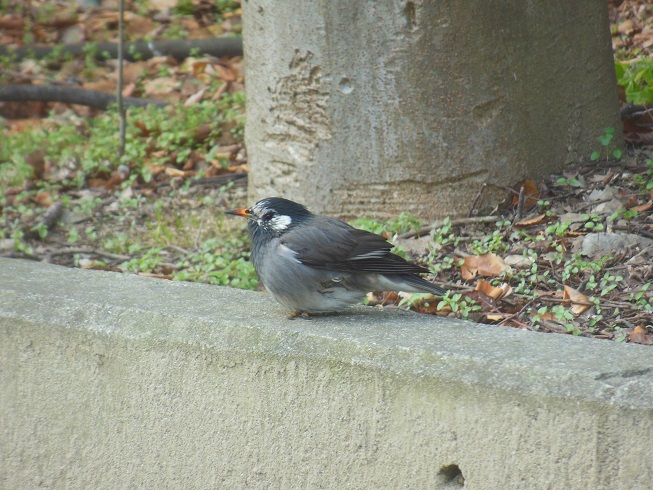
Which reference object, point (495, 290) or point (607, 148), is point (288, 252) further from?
point (607, 148)

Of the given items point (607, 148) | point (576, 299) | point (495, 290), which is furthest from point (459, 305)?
point (607, 148)

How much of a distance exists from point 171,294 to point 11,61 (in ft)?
20.0

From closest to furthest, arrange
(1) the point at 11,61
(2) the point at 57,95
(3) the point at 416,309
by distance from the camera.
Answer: (3) the point at 416,309, (2) the point at 57,95, (1) the point at 11,61

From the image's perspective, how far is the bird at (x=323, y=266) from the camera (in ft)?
10.8

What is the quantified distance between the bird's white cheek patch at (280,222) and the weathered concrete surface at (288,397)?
12.8 inches

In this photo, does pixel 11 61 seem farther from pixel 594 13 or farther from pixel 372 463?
pixel 372 463

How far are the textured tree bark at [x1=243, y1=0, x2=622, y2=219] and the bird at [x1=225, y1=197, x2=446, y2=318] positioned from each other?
47.7 inches

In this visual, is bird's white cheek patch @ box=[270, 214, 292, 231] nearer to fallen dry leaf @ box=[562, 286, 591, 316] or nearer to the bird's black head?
the bird's black head

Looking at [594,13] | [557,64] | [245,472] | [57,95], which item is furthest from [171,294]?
[57,95]

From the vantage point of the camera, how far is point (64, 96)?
773cm

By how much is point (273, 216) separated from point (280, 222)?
42 mm

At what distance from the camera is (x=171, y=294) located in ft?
11.8

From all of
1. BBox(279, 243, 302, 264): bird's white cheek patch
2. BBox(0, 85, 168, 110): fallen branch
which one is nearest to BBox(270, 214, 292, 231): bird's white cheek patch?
BBox(279, 243, 302, 264): bird's white cheek patch

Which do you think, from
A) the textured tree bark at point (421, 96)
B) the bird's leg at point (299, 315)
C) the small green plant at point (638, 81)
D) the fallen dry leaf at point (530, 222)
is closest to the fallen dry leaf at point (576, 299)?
the fallen dry leaf at point (530, 222)
